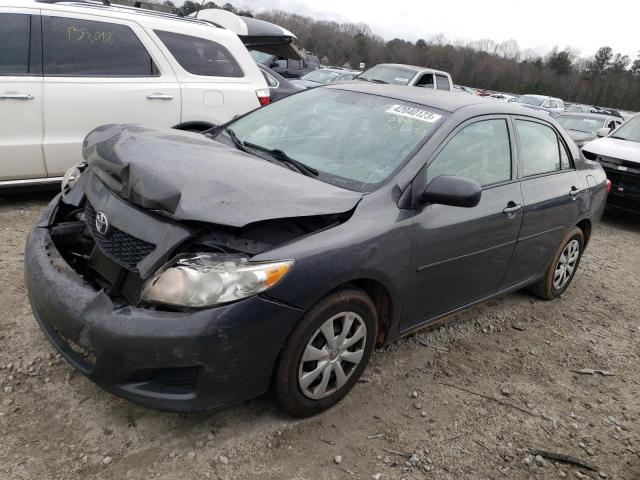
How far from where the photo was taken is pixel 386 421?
9.24 feet

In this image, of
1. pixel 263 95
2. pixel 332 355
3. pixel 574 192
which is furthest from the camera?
pixel 263 95

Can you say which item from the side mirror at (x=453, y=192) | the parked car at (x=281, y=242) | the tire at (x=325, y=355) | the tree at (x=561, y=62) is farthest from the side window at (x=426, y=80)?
the tree at (x=561, y=62)

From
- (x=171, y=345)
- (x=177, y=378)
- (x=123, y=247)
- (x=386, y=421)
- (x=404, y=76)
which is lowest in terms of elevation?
(x=386, y=421)

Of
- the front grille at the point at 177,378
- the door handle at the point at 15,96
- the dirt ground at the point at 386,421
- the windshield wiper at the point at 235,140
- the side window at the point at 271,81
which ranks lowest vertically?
the dirt ground at the point at 386,421

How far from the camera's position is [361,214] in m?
2.63

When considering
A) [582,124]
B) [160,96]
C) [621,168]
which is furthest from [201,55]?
[582,124]

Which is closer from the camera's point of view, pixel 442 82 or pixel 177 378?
pixel 177 378

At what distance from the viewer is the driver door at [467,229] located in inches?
116

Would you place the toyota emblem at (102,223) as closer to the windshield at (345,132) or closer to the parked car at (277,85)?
the windshield at (345,132)

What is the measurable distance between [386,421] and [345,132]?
1.70m

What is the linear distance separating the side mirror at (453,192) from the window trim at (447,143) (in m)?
0.08

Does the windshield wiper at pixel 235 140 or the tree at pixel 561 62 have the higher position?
the tree at pixel 561 62

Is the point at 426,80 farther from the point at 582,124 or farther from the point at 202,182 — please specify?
the point at 202,182

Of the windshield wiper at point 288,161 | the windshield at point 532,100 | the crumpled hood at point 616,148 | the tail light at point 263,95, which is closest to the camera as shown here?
the windshield wiper at point 288,161
